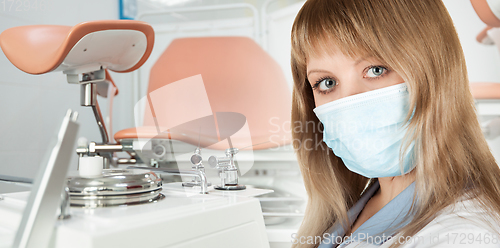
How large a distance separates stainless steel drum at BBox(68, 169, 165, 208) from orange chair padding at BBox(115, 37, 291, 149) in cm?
121

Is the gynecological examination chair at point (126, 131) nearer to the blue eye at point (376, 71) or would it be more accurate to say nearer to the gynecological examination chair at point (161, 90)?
the gynecological examination chair at point (161, 90)

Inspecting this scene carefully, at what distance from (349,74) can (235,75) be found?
4.47 feet

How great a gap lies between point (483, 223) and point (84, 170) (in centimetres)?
63

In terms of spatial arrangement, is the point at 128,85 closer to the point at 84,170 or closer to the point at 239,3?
the point at 239,3

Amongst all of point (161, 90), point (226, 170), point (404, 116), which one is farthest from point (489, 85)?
point (161, 90)

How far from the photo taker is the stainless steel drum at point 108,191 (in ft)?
1.79

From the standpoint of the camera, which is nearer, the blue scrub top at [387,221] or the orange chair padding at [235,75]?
the blue scrub top at [387,221]

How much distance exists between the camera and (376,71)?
65 cm

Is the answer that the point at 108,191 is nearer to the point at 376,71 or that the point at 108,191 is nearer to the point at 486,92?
the point at 376,71

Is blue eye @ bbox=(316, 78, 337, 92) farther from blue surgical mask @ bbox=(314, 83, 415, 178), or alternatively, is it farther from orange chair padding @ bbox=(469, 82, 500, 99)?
orange chair padding @ bbox=(469, 82, 500, 99)

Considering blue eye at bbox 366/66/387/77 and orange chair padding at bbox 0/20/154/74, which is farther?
orange chair padding at bbox 0/20/154/74

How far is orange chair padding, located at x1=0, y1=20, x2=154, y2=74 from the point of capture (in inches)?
29.6

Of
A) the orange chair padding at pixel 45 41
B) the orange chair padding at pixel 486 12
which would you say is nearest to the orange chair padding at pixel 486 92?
the orange chair padding at pixel 486 12

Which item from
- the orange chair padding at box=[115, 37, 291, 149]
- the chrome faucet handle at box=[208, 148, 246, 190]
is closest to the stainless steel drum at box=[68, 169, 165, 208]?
the chrome faucet handle at box=[208, 148, 246, 190]
